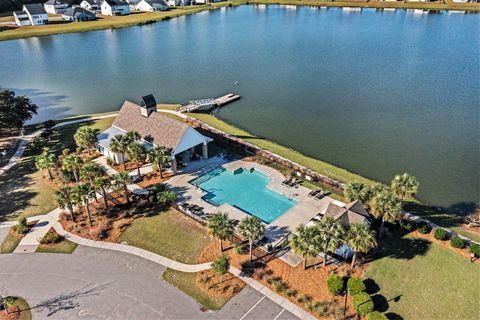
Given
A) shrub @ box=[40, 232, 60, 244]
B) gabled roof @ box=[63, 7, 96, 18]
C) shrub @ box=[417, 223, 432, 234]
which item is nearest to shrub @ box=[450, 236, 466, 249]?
shrub @ box=[417, 223, 432, 234]

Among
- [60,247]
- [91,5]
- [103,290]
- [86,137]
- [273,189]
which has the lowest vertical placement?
[103,290]

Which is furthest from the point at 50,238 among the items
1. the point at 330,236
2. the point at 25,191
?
the point at 330,236

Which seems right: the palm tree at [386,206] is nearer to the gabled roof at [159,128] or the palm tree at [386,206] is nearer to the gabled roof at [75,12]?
the gabled roof at [159,128]

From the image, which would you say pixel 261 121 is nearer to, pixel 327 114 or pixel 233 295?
pixel 327 114

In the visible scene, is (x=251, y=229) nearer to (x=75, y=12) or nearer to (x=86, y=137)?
(x=86, y=137)

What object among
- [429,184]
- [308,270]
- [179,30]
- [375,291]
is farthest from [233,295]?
[179,30]

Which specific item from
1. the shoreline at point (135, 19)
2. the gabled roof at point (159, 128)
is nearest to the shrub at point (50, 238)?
the gabled roof at point (159, 128)
